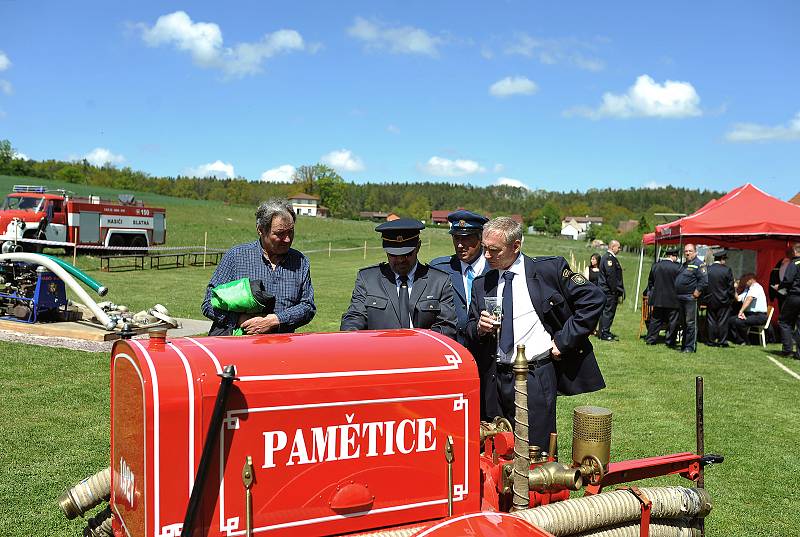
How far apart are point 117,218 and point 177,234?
1626 centimetres

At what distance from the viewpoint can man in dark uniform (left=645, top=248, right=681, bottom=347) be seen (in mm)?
11750

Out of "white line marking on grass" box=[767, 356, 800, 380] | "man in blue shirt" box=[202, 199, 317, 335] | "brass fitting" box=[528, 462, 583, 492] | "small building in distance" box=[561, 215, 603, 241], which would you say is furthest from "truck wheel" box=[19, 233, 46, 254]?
"small building in distance" box=[561, 215, 603, 241]

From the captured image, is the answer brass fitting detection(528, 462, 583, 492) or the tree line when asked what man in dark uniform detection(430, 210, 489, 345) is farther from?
the tree line

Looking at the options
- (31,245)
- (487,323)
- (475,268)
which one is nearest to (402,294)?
(487,323)

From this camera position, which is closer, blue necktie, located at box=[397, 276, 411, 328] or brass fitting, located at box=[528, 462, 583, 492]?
brass fitting, located at box=[528, 462, 583, 492]

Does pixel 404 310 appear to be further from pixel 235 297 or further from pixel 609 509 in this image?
pixel 609 509

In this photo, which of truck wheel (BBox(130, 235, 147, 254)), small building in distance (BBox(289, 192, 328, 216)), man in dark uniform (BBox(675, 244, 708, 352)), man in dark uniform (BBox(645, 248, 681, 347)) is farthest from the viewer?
small building in distance (BBox(289, 192, 328, 216))

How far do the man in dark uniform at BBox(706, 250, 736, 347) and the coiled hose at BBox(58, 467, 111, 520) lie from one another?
38.8ft

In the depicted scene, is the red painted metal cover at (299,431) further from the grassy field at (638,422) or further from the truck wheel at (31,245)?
the truck wheel at (31,245)

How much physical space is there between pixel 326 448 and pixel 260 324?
1.20 meters

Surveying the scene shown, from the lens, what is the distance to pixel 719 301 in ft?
40.3

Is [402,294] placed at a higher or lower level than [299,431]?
higher

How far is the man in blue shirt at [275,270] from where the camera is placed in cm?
374

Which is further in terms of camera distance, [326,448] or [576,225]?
[576,225]
